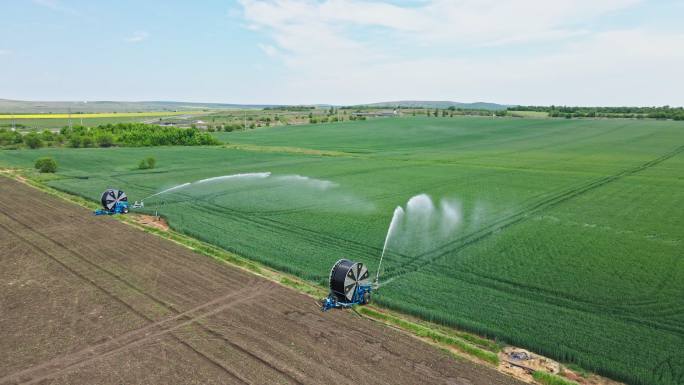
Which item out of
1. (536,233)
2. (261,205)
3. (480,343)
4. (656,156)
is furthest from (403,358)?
(656,156)

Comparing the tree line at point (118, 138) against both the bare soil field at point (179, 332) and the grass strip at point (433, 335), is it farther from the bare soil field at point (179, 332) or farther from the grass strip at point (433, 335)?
the grass strip at point (433, 335)

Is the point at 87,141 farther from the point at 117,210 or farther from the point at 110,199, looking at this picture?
the point at 117,210

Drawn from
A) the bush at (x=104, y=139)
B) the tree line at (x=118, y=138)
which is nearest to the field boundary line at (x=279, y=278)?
the tree line at (x=118, y=138)

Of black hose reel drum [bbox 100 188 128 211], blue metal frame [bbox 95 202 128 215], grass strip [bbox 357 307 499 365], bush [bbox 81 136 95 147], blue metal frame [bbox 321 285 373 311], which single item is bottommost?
grass strip [bbox 357 307 499 365]

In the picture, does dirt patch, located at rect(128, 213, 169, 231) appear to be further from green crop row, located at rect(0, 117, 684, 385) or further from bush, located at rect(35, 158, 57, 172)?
bush, located at rect(35, 158, 57, 172)

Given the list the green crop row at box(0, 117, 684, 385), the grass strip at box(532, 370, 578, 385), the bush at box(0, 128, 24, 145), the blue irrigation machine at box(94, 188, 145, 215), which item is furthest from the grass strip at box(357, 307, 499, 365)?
the bush at box(0, 128, 24, 145)

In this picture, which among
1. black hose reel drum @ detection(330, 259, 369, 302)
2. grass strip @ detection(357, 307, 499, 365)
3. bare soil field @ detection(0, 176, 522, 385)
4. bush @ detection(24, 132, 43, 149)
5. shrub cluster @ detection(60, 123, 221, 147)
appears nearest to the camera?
bare soil field @ detection(0, 176, 522, 385)
